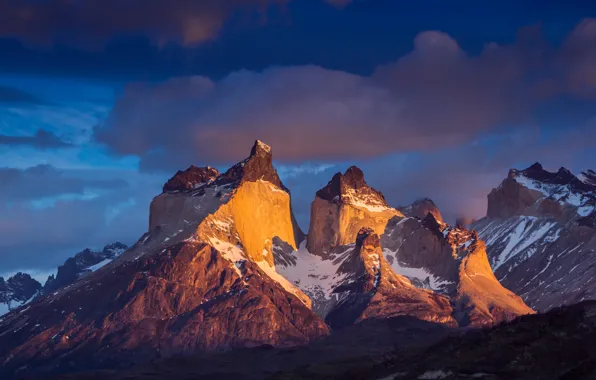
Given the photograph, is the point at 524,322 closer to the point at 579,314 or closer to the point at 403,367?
the point at 579,314

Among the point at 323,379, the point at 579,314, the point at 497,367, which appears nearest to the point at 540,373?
the point at 497,367

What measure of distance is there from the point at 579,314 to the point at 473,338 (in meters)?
13.3

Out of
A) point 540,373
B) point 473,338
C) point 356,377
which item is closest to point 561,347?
point 540,373

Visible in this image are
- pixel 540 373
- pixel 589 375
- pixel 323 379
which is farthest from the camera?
pixel 323 379

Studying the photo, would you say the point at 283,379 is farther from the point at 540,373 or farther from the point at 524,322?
the point at 540,373

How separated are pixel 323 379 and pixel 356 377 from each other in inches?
1219

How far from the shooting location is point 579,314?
129 metres

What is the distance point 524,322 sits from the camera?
5271 inches

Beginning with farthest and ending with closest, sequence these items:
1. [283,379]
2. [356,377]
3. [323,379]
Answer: [283,379], [323,379], [356,377]

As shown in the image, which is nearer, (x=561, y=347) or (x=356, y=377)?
(x=561, y=347)

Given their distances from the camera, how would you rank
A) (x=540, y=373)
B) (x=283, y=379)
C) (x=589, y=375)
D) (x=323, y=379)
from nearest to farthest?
1. (x=589, y=375)
2. (x=540, y=373)
3. (x=323, y=379)
4. (x=283, y=379)

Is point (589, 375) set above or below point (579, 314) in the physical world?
below

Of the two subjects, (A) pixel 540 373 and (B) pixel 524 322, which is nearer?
(A) pixel 540 373

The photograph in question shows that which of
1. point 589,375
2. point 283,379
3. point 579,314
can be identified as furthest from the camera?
point 283,379
